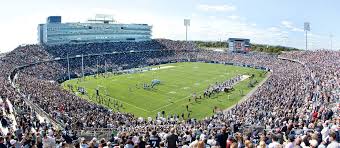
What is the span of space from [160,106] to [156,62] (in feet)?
153

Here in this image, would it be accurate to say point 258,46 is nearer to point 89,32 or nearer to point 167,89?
point 89,32

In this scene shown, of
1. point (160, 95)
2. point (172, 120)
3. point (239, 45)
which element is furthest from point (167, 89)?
point (239, 45)

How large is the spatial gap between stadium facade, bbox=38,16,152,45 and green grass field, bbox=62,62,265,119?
81.7 ft

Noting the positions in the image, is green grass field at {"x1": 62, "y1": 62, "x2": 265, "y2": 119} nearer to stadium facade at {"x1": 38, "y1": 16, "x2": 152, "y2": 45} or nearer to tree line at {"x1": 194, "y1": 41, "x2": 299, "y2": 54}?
stadium facade at {"x1": 38, "y1": 16, "x2": 152, "y2": 45}

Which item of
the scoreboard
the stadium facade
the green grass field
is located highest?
the stadium facade

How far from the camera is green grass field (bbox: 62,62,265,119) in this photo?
46156 mm

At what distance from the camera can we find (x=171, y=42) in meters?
112

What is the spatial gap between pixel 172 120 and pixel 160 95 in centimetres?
1849

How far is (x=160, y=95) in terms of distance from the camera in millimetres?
53531

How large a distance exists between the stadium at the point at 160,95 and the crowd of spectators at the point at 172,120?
0.09 meters

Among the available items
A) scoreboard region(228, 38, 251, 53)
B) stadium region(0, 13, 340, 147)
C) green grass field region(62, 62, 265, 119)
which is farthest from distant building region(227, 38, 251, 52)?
green grass field region(62, 62, 265, 119)

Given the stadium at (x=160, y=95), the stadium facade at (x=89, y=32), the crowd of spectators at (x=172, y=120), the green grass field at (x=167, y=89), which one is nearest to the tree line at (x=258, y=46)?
the stadium facade at (x=89, y=32)

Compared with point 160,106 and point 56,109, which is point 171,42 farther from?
point 56,109

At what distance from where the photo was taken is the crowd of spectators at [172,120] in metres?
13.8
